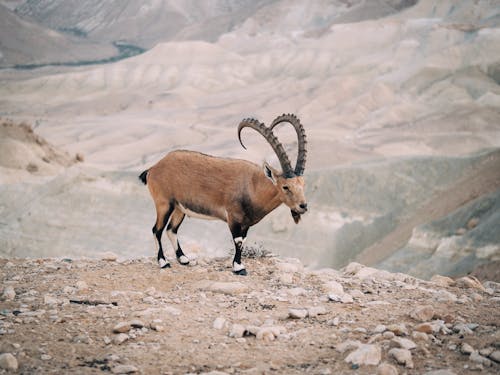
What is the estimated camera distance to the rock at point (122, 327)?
701cm

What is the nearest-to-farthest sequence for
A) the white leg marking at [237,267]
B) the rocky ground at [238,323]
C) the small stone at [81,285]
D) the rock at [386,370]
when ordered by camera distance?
the rock at [386,370] < the rocky ground at [238,323] < the small stone at [81,285] < the white leg marking at [237,267]

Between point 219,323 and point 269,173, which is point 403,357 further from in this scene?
point 269,173

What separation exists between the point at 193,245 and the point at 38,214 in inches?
1120

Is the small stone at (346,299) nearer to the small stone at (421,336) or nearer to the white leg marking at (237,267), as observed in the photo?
the small stone at (421,336)

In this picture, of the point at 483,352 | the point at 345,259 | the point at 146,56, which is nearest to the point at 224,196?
the point at 483,352

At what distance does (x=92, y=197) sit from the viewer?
4241 centimetres

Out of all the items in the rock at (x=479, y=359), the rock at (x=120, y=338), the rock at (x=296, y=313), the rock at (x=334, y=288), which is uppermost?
the rock at (x=479, y=359)

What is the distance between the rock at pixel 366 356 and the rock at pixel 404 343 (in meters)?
0.28

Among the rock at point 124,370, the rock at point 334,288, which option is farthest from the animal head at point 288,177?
the rock at point 124,370

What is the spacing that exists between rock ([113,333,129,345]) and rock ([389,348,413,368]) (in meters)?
2.89

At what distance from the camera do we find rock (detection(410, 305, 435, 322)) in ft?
24.3

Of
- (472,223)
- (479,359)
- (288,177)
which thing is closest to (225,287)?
(288,177)

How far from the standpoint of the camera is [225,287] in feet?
29.4

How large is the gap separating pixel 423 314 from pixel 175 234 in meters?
5.05
